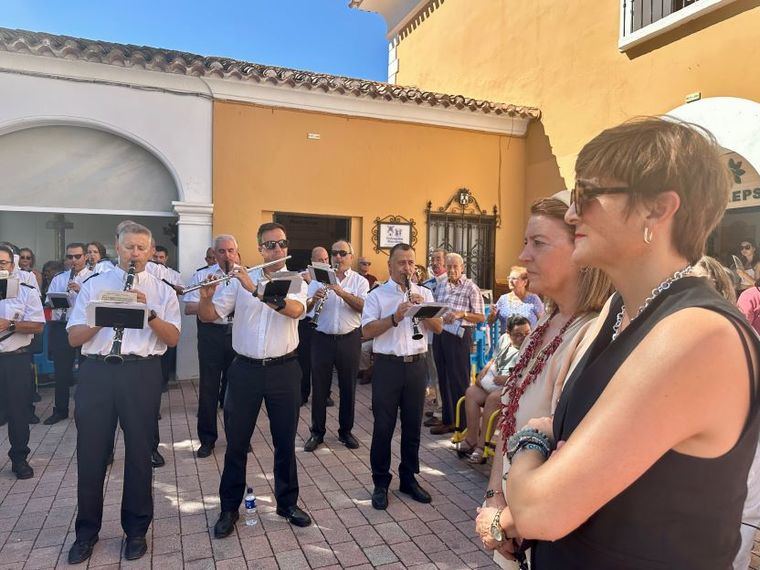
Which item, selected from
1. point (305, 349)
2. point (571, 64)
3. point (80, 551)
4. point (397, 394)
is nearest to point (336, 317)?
point (305, 349)

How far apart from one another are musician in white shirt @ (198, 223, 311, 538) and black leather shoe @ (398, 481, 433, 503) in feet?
3.04

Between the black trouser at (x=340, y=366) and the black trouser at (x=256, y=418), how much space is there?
1729 millimetres

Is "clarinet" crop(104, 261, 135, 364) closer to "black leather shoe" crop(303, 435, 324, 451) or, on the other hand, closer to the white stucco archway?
"black leather shoe" crop(303, 435, 324, 451)

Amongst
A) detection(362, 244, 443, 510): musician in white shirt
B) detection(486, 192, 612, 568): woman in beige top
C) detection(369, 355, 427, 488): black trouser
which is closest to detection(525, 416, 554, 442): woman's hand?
detection(486, 192, 612, 568): woman in beige top

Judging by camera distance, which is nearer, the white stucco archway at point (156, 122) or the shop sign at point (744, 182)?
the shop sign at point (744, 182)

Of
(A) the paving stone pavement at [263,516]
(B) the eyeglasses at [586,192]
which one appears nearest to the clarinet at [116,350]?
(A) the paving stone pavement at [263,516]

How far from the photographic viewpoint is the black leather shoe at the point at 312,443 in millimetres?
5195

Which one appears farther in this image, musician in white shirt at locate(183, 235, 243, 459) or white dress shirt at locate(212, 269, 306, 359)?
musician in white shirt at locate(183, 235, 243, 459)

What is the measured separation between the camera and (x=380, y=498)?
3.94 meters

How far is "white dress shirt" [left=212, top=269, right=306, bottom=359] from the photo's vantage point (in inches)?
144

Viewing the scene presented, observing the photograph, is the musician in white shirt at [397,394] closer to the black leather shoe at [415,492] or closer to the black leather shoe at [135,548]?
the black leather shoe at [415,492]

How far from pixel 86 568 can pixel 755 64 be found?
323 inches

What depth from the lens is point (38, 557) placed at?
3.23 m

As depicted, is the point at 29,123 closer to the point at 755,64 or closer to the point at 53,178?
the point at 53,178
